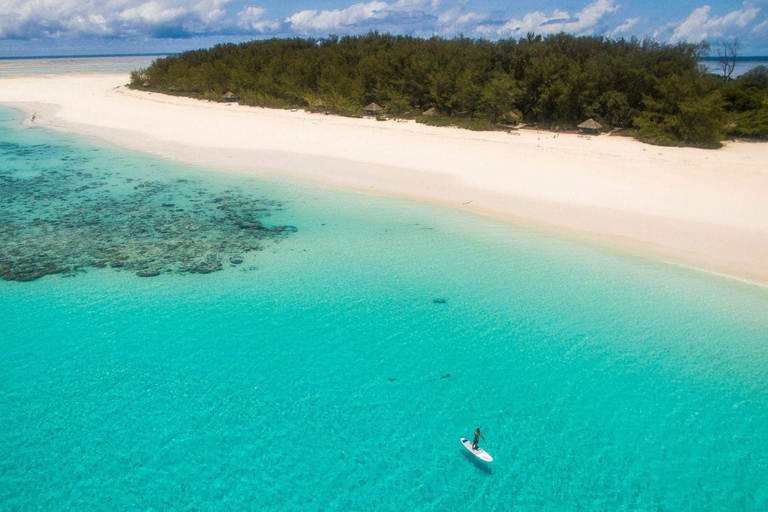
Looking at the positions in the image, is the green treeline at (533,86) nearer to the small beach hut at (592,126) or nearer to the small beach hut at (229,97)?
the small beach hut at (229,97)

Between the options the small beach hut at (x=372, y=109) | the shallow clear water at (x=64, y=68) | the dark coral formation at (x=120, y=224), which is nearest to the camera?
the dark coral formation at (x=120, y=224)

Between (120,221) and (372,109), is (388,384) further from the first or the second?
(372,109)

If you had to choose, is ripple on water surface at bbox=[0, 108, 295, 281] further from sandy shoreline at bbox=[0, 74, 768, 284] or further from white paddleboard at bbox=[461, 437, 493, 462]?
white paddleboard at bbox=[461, 437, 493, 462]

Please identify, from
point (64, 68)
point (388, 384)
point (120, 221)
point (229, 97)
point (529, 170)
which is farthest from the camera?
point (64, 68)

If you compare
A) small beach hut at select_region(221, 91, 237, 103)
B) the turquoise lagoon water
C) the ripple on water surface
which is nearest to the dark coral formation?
the ripple on water surface

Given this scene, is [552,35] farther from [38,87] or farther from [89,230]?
[38,87]

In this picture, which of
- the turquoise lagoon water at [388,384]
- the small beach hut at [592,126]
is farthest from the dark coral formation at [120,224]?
the small beach hut at [592,126]

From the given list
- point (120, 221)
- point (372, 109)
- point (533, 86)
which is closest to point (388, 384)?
point (120, 221)
